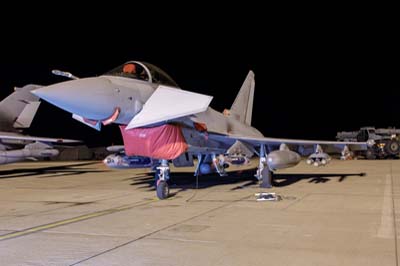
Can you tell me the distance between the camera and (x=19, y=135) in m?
20.3

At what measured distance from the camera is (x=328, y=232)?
18.8ft

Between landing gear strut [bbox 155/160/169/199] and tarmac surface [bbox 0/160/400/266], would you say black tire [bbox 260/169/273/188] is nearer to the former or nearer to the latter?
tarmac surface [bbox 0/160/400/266]

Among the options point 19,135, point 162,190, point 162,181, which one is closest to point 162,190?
point 162,190

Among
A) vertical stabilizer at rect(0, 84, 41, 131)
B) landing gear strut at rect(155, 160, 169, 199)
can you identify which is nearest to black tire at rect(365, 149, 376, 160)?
vertical stabilizer at rect(0, 84, 41, 131)

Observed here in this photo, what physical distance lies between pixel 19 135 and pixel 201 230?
55.8 ft

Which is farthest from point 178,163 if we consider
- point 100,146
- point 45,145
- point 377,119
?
point 377,119

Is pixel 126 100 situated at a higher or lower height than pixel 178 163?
higher

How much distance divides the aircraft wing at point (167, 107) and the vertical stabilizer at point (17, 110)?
43.8ft

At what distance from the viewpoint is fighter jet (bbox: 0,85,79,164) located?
59.6 feet

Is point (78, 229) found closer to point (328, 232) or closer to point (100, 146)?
point (328, 232)

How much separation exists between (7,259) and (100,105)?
4.41 m

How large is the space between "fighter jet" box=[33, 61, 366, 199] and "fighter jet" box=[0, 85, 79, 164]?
9.66 m

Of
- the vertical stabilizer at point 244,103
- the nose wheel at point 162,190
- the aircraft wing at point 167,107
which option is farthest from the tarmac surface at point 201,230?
the vertical stabilizer at point 244,103

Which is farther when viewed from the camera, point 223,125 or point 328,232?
point 223,125
